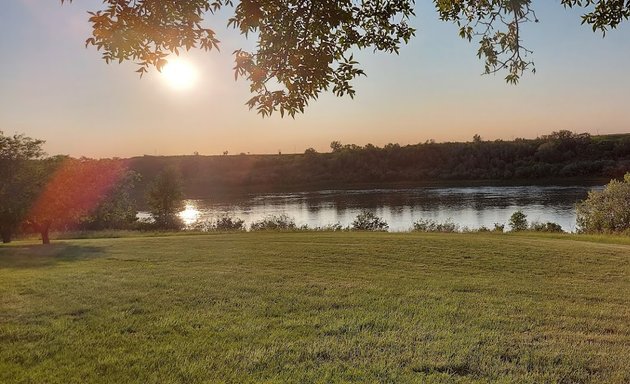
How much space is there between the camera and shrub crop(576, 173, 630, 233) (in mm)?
30172

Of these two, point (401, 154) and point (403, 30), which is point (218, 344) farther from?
point (401, 154)

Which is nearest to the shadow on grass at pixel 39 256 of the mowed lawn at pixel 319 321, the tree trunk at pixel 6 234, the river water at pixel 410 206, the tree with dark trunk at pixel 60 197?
the mowed lawn at pixel 319 321

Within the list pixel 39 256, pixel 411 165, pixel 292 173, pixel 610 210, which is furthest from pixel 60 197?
pixel 411 165

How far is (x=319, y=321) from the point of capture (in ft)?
21.2

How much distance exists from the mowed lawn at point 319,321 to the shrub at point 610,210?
856 inches

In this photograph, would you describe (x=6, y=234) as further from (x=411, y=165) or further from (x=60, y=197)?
(x=411, y=165)

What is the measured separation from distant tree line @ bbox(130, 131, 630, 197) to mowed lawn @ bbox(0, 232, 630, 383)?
87328 mm

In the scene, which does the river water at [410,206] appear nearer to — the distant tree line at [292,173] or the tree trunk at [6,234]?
the distant tree line at [292,173]

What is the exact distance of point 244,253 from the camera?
1377 centimetres

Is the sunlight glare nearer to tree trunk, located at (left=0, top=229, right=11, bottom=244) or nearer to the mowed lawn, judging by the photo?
tree trunk, located at (left=0, top=229, right=11, bottom=244)

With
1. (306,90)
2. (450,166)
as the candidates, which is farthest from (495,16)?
(450,166)

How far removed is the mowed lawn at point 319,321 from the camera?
4855 millimetres

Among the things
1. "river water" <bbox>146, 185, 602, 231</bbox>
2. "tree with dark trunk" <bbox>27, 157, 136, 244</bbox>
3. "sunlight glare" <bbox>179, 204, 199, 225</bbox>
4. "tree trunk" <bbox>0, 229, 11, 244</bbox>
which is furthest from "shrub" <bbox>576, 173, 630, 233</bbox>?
"sunlight glare" <bbox>179, 204, 199, 225</bbox>

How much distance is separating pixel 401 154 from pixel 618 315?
373ft
